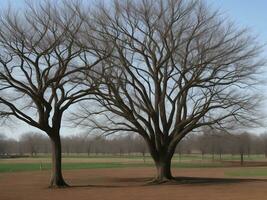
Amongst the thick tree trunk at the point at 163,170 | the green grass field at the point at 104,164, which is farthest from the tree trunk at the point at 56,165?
the green grass field at the point at 104,164

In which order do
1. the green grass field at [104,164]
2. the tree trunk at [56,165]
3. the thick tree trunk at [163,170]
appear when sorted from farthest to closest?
the green grass field at [104,164], the thick tree trunk at [163,170], the tree trunk at [56,165]

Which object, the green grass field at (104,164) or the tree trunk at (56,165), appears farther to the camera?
the green grass field at (104,164)

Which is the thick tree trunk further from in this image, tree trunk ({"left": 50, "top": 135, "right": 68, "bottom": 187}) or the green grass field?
the green grass field

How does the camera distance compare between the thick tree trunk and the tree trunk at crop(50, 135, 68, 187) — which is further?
the thick tree trunk

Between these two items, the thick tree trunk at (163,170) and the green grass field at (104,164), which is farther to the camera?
the green grass field at (104,164)

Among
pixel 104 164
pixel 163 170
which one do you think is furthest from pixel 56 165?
pixel 104 164

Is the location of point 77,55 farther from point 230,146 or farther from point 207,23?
point 230,146

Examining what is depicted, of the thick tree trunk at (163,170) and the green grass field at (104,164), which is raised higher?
the green grass field at (104,164)

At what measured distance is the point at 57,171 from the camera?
30.4 metres

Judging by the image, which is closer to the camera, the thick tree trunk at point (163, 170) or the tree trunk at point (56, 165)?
the tree trunk at point (56, 165)

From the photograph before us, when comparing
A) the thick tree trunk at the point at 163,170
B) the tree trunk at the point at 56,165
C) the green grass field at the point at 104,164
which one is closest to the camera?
the tree trunk at the point at 56,165

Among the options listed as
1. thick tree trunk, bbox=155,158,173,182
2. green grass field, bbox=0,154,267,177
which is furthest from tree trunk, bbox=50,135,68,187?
green grass field, bbox=0,154,267,177

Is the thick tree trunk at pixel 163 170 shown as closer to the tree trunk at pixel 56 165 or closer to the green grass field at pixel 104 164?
the tree trunk at pixel 56 165

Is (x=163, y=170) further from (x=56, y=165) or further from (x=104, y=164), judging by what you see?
(x=104, y=164)
